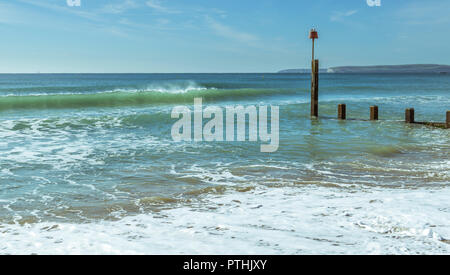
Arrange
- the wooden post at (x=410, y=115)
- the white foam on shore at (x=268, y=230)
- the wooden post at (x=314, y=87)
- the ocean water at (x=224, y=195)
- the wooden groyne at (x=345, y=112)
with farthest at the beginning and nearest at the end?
1. the wooden post at (x=314, y=87)
2. the wooden post at (x=410, y=115)
3. the wooden groyne at (x=345, y=112)
4. the ocean water at (x=224, y=195)
5. the white foam on shore at (x=268, y=230)

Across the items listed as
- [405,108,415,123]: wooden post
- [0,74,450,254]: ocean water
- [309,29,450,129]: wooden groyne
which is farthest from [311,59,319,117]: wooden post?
[0,74,450,254]: ocean water

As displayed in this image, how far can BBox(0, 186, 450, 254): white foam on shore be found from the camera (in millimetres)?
4910

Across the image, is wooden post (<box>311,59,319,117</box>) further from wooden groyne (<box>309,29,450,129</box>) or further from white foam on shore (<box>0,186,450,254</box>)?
white foam on shore (<box>0,186,450,254</box>)

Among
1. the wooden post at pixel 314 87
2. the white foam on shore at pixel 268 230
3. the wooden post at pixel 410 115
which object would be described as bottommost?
the white foam on shore at pixel 268 230

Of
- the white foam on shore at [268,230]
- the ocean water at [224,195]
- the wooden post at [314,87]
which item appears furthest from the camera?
the wooden post at [314,87]

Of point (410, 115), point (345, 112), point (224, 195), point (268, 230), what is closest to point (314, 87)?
point (345, 112)

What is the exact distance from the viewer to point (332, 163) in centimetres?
1023

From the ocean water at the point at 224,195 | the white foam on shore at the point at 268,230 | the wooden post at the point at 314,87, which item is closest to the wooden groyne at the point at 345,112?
the wooden post at the point at 314,87

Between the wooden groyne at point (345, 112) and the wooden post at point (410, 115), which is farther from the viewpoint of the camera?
the wooden post at point (410, 115)

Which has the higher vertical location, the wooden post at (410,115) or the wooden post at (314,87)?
the wooden post at (314,87)

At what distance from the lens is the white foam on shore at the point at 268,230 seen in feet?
16.1

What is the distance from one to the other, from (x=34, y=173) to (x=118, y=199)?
3.04 m

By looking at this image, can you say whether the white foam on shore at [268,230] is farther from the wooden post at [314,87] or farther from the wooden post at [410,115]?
the wooden post at [314,87]
